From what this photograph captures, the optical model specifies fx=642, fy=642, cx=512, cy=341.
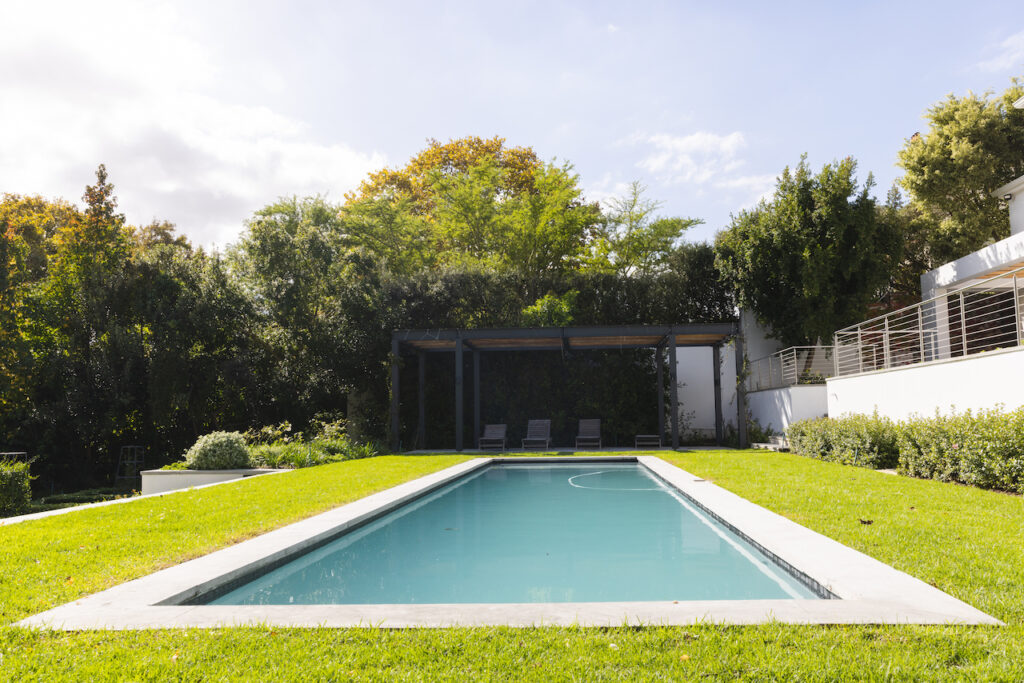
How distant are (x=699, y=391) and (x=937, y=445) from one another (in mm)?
9408

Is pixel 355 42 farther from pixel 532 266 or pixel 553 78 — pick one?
pixel 532 266

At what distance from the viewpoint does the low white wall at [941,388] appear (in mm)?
7805

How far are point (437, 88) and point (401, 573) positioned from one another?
11603mm

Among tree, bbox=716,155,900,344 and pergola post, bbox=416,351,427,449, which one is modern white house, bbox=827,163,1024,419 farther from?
pergola post, bbox=416,351,427,449

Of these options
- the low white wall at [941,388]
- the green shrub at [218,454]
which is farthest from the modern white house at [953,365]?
the green shrub at [218,454]

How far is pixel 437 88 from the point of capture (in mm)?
13961

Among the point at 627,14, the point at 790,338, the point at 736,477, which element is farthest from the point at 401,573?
the point at 790,338

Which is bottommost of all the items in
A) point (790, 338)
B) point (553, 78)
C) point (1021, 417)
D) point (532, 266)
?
point (1021, 417)

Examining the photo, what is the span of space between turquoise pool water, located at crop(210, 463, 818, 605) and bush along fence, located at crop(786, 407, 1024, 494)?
3.48 m

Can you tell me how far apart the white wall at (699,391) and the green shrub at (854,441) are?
471cm

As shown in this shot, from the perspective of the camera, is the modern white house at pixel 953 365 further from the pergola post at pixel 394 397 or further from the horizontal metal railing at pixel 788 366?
the pergola post at pixel 394 397

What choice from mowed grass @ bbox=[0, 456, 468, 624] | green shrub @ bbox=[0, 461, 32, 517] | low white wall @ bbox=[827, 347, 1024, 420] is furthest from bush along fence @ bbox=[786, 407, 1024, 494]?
green shrub @ bbox=[0, 461, 32, 517]

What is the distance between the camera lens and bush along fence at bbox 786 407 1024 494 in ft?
23.4

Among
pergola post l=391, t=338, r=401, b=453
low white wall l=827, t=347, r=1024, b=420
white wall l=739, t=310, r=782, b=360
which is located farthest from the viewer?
white wall l=739, t=310, r=782, b=360
